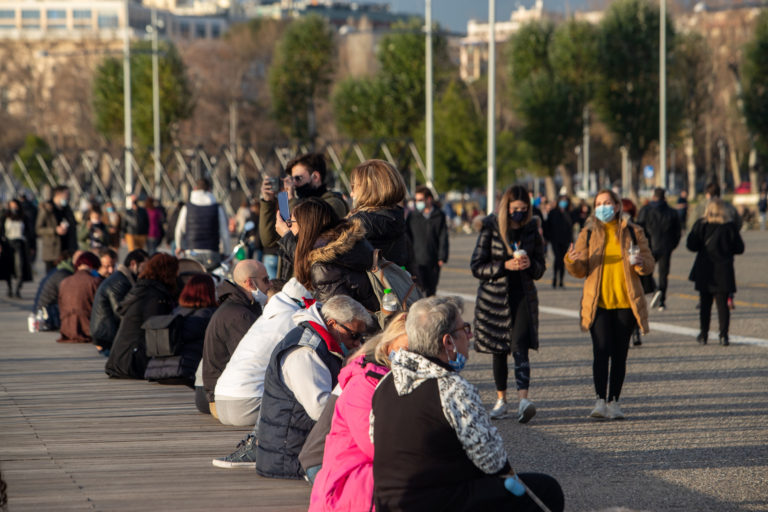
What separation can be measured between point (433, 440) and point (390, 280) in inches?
112

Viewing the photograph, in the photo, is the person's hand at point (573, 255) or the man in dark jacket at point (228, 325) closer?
the man in dark jacket at point (228, 325)

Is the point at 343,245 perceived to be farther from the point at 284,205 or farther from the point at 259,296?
the point at 259,296

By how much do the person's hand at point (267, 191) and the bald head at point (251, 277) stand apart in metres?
1.54

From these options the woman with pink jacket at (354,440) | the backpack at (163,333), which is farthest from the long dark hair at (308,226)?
the backpack at (163,333)

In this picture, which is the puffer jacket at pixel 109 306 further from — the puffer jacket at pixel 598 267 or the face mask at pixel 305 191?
the puffer jacket at pixel 598 267

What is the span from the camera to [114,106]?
2726 inches

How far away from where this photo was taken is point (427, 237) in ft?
55.4

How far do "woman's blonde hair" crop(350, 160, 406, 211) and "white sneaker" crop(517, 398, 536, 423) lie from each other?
2212 millimetres

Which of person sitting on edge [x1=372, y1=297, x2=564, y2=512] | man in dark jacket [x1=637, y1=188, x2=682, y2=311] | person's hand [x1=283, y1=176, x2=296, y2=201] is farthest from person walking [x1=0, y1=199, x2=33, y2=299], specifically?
person sitting on edge [x1=372, y1=297, x2=564, y2=512]

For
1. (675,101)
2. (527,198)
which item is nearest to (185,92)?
(675,101)

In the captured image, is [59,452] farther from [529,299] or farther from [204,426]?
[529,299]

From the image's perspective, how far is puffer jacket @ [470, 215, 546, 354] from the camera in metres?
9.95

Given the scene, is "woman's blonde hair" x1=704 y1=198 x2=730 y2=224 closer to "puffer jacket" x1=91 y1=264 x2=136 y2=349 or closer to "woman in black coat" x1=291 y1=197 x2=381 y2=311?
"puffer jacket" x1=91 y1=264 x2=136 y2=349

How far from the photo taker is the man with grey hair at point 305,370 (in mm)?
6586
